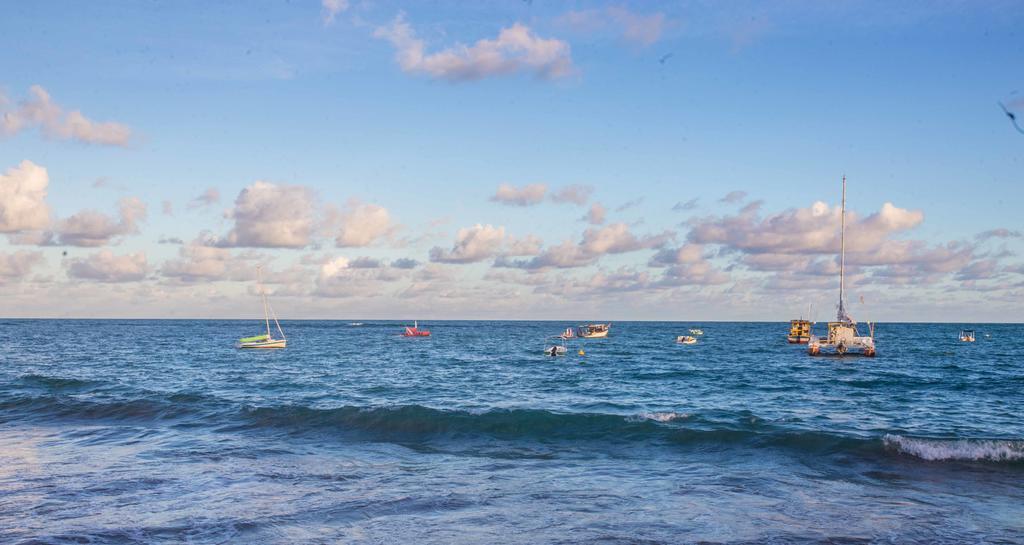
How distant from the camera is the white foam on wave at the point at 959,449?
2375cm

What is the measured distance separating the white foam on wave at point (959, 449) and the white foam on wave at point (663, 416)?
322 inches

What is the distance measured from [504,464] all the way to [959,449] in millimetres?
15293

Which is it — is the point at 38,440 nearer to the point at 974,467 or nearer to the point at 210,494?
the point at 210,494

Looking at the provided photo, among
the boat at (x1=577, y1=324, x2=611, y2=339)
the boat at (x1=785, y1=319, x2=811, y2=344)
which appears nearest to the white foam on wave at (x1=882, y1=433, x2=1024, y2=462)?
the boat at (x1=785, y1=319, x2=811, y2=344)

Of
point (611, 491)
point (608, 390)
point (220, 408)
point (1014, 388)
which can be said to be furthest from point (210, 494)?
point (1014, 388)

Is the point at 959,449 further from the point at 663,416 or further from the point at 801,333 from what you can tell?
the point at 801,333

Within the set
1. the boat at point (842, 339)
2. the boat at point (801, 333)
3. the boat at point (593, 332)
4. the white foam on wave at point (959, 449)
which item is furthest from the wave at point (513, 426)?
the boat at point (593, 332)

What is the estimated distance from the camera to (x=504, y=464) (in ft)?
74.0

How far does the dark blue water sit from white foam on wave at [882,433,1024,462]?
0.09 metres

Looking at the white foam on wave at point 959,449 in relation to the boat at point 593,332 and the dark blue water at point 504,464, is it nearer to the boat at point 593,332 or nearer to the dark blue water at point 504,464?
the dark blue water at point 504,464

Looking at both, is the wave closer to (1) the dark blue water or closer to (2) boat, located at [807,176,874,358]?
(1) the dark blue water

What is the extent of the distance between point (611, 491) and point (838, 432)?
14185 millimetres

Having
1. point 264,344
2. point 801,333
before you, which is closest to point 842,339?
point 801,333

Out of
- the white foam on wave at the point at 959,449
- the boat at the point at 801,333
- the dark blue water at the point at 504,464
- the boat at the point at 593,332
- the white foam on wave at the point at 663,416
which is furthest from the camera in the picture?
the boat at the point at 593,332
